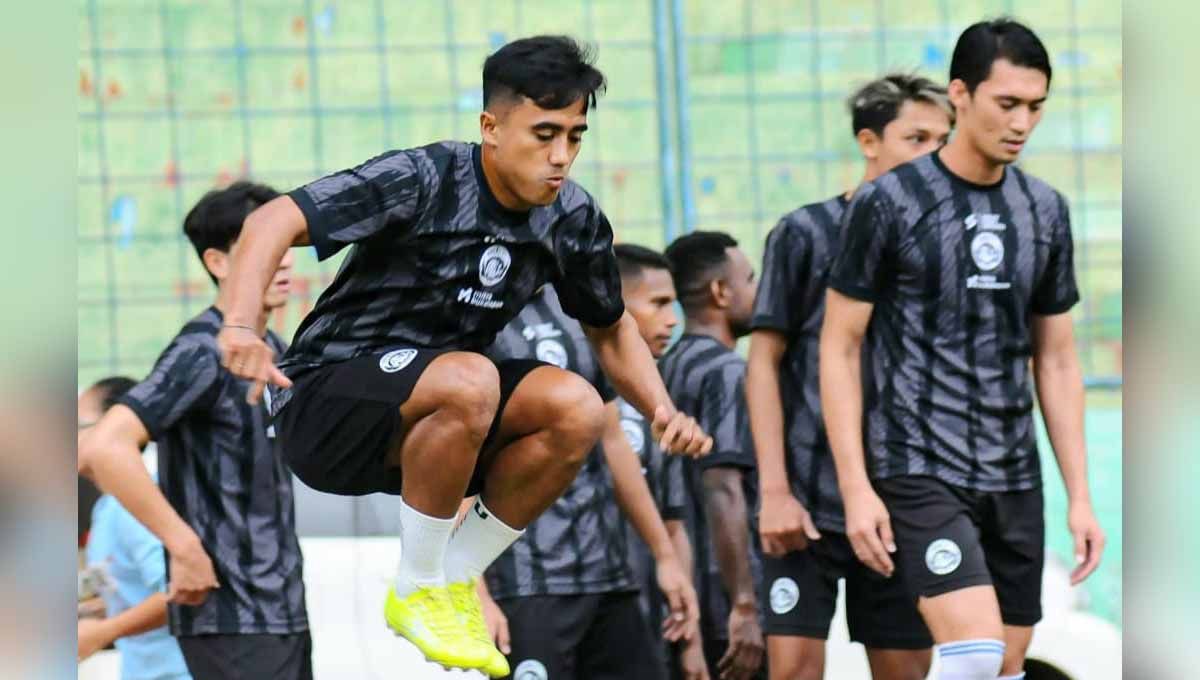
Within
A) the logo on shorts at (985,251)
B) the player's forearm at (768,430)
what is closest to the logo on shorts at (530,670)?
the player's forearm at (768,430)

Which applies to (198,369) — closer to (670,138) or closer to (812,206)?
(812,206)

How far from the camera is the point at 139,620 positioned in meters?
6.11

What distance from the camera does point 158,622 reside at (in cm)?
609

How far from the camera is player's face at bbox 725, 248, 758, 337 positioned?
272 inches

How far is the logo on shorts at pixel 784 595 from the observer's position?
19.2ft

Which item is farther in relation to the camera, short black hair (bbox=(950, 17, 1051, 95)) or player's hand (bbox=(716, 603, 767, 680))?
Result: player's hand (bbox=(716, 603, 767, 680))

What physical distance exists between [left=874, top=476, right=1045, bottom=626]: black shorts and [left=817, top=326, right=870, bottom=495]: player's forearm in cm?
14

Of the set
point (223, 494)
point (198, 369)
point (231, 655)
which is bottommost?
point (231, 655)

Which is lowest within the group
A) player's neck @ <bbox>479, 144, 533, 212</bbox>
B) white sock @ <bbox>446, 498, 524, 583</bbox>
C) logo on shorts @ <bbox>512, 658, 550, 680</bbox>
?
logo on shorts @ <bbox>512, 658, 550, 680</bbox>

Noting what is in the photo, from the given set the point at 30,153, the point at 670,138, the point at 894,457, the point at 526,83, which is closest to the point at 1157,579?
the point at 30,153

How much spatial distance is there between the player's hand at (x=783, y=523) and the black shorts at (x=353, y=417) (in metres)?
1.44

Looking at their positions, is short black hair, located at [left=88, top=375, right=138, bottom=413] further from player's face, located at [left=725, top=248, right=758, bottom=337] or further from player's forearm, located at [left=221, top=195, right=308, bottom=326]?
player's forearm, located at [left=221, top=195, right=308, bottom=326]

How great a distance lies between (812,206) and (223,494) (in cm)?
188

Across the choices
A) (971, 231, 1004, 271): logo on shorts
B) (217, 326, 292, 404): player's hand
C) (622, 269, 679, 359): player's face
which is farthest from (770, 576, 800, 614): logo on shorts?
(217, 326, 292, 404): player's hand
